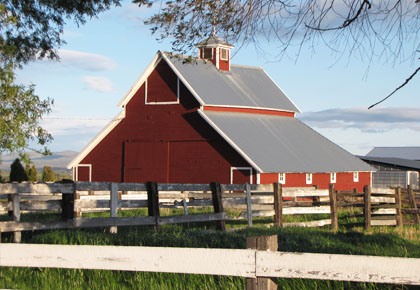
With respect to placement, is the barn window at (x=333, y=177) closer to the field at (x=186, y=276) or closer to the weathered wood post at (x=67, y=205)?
the field at (x=186, y=276)

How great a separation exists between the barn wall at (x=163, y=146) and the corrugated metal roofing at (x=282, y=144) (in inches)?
43.6

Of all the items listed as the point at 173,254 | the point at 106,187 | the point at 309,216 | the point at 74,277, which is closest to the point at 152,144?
the point at 309,216

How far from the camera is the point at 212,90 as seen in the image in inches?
1682

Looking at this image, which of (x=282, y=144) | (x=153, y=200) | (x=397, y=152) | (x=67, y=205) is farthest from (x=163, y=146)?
(x=397, y=152)

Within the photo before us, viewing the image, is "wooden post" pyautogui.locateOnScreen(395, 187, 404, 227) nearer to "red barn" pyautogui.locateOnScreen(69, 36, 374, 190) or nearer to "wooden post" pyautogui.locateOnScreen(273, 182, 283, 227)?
"wooden post" pyautogui.locateOnScreen(273, 182, 283, 227)

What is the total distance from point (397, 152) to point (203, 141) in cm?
4117

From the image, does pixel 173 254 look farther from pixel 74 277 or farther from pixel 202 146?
Result: pixel 202 146

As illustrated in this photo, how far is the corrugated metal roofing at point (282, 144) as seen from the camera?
38938 mm

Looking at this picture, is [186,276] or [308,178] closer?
[186,276]

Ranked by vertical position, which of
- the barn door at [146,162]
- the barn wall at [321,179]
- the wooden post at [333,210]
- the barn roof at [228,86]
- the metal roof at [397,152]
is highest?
the barn roof at [228,86]

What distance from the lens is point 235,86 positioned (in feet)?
150

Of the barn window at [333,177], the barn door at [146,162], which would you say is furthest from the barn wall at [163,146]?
the barn window at [333,177]

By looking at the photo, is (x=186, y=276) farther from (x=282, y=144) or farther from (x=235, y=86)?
(x=235, y=86)

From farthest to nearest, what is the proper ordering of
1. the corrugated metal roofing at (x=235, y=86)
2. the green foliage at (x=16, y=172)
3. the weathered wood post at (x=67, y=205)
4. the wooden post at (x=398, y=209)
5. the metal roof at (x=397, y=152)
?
the metal roof at (x=397, y=152) < the green foliage at (x=16, y=172) < the corrugated metal roofing at (x=235, y=86) < the wooden post at (x=398, y=209) < the weathered wood post at (x=67, y=205)
